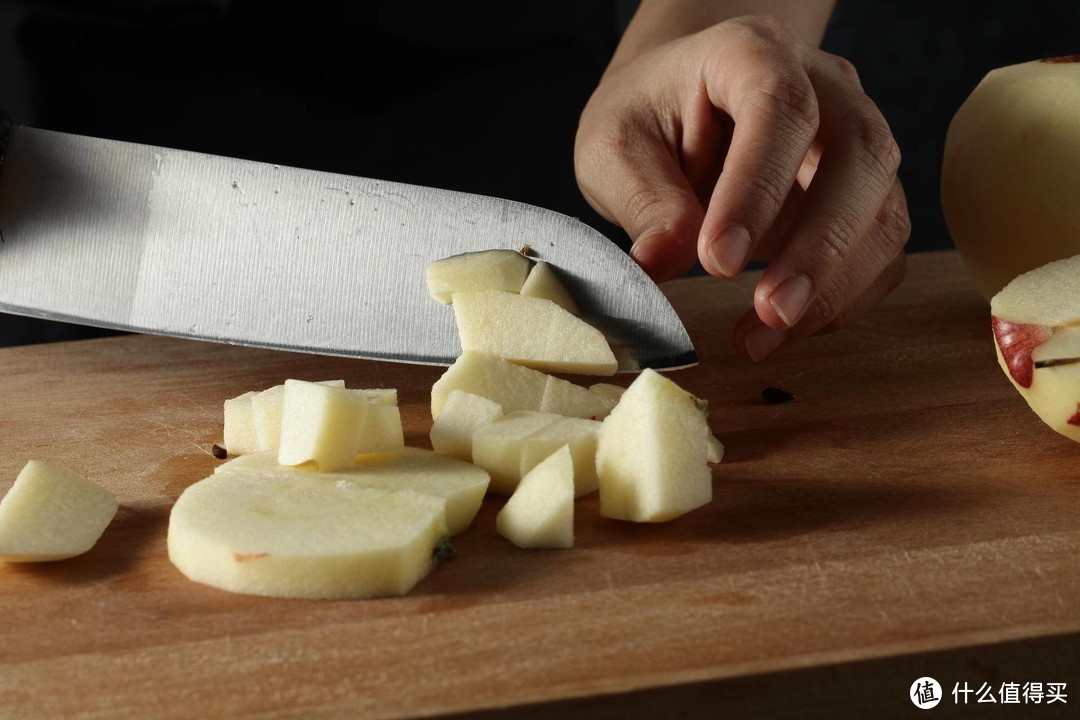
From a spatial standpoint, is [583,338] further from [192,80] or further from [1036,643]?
[192,80]

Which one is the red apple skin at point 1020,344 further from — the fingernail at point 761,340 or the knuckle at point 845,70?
the knuckle at point 845,70

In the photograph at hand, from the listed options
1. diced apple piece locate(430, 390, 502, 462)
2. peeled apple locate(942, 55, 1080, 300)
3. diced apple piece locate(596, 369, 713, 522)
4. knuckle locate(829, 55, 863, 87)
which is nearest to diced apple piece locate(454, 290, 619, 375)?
diced apple piece locate(430, 390, 502, 462)

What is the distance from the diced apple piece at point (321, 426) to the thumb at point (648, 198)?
51 centimetres

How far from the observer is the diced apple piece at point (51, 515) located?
119 centimetres

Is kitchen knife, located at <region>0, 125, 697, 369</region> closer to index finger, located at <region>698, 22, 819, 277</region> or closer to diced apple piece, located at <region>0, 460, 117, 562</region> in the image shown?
index finger, located at <region>698, 22, 819, 277</region>

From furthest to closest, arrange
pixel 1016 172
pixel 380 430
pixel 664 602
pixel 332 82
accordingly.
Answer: pixel 332 82
pixel 1016 172
pixel 380 430
pixel 664 602

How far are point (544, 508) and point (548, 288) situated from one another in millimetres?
439

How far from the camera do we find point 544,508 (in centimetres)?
121

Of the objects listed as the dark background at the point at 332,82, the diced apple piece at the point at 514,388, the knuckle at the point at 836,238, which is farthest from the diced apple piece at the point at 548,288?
the dark background at the point at 332,82

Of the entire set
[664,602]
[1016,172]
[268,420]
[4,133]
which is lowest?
[664,602]

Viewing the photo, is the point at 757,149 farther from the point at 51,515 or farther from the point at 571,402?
the point at 51,515

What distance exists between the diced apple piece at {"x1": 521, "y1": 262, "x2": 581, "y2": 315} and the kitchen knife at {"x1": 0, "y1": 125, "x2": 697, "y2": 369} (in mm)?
56

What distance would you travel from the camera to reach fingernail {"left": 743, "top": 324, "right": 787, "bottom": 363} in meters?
1.71

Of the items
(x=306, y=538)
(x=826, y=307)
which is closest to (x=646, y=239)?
(x=826, y=307)
